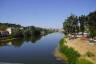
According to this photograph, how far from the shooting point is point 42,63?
28.4m

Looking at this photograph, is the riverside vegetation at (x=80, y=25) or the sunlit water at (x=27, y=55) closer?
the sunlit water at (x=27, y=55)

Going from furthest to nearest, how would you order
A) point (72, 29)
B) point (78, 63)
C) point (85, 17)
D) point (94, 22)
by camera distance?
point (85, 17)
point (72, 29)
point (94, 22)
point (78, 63)

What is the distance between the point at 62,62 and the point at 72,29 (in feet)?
151

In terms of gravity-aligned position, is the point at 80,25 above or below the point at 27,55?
above

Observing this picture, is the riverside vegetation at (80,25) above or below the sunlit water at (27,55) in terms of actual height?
above

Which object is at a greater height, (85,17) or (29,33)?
(85,17)

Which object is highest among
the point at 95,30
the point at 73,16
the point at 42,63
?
the point at 73,16

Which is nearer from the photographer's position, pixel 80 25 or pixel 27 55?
pixel 27 55

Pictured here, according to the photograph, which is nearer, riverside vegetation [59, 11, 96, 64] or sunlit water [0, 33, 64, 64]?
sunlit water [0, 33, 64, 64]

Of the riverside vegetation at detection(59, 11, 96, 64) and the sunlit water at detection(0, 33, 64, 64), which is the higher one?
the riverside vegetation at detection(59, 11, 96, 64)

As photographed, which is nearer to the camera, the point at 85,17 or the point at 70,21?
the point at 70,21

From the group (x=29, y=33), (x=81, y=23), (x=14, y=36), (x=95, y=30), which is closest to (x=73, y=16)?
(x=81, y=23)

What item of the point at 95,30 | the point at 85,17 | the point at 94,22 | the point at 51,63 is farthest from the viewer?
the point at 85,17

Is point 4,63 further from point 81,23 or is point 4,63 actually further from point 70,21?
point 81,23
